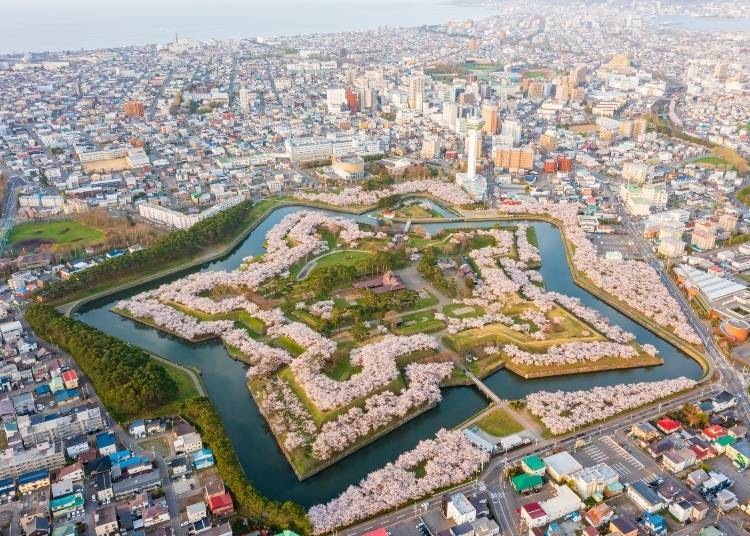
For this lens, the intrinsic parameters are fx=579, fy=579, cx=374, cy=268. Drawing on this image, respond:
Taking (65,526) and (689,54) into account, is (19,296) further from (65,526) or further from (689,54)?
(689,54)

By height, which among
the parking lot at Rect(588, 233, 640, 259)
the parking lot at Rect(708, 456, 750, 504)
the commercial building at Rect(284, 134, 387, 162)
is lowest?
the parking lot at Rect(708, 456, 750, 504)

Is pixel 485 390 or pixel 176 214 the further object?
pixel 176 214

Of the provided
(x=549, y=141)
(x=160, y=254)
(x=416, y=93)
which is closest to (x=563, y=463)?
(x=160, y=254)

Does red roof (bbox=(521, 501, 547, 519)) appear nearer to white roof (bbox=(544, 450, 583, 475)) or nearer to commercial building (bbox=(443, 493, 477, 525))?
commercial building (bbox=(443, 493, 477, 525))

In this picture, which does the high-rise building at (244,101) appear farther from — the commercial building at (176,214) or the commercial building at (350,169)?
the commercial building at (176,214)

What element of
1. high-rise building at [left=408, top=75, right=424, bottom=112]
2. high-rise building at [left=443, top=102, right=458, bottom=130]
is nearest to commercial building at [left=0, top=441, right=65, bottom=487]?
high-rise building at [left=443, top=102, right=458, bottom=130]

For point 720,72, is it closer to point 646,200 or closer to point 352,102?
point 352,102
